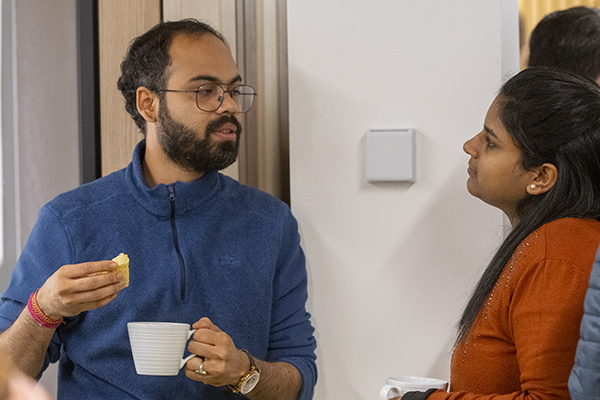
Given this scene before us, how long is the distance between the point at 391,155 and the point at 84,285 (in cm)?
71

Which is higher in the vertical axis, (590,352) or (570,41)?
(570,41)

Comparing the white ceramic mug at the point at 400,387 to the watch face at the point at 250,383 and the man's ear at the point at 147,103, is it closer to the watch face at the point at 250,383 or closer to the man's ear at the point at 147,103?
the watch face at the point at 250,383

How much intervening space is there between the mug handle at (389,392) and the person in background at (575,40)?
800mm

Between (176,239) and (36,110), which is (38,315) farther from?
(36,110)

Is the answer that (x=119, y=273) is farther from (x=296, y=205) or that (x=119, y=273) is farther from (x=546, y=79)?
(x=546, y=79)

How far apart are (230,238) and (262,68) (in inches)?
19.5

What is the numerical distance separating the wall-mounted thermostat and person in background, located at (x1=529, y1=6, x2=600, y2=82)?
37cm

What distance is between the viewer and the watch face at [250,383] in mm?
1129

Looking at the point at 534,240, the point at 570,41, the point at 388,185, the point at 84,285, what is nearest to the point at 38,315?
the point at 84,285

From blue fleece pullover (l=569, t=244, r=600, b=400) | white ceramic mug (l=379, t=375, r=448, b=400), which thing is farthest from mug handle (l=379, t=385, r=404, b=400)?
blue fleece pullover (l=569, t=244, r=600, b=400)

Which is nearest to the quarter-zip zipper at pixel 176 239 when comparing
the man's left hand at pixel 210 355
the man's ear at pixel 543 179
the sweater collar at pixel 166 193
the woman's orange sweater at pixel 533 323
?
the sweater collar at pixel 166 193

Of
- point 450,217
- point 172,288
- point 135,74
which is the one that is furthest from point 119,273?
point 450,217

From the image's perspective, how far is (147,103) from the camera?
4.66ft

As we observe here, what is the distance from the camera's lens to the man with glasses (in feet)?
Result: 4.00
